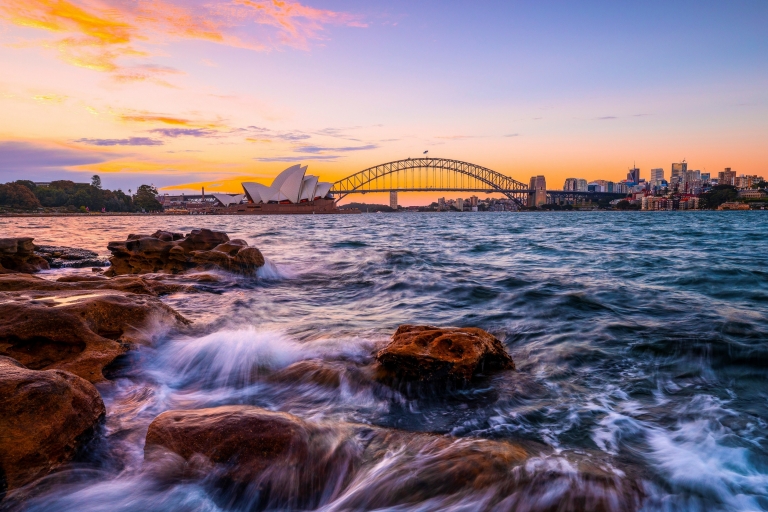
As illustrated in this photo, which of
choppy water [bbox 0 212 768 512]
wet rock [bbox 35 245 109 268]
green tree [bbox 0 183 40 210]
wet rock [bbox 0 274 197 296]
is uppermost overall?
green tree [bbox 0 183 40 210]

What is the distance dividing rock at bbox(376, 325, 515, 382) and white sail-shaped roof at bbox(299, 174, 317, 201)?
66480 millimetres

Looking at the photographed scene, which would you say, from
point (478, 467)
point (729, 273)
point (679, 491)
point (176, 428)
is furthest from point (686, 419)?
point (729, 273)

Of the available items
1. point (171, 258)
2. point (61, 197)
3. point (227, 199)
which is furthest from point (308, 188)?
point (171, 258)

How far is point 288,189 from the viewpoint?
67688mm

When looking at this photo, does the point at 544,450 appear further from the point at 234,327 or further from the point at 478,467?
the point at 234,327

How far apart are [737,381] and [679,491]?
1.85m

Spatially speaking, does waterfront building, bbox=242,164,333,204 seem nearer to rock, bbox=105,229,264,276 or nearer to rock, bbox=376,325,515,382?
rock, bbox=105,229,264,276

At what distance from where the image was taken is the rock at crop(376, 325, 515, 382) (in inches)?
128

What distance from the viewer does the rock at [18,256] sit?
820 cm

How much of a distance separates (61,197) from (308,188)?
132ft

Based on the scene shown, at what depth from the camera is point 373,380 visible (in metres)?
3.38

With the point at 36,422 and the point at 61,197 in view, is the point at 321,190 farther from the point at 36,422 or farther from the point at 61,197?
the point at 36,422

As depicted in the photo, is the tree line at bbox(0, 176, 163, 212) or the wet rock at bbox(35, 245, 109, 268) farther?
the tree line at bbox(0, 176, 163, 212)

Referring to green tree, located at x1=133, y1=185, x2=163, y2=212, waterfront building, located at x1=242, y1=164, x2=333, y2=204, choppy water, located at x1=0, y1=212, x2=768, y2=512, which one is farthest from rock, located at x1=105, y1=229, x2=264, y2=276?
green tree, located at x1=133, y1=185, x2=163, y2=212
